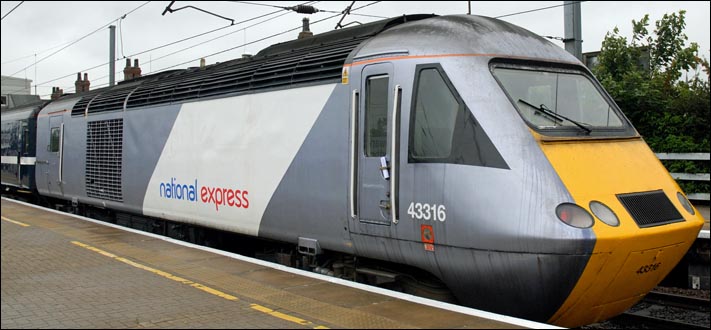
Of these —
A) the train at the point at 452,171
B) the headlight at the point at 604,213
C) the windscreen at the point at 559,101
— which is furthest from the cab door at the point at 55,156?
the headlight at the point at 604,213

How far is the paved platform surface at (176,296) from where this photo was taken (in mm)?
5070

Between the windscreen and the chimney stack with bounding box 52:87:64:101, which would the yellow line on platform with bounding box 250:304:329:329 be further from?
the chimney stack with bounding box 52:87:64:101

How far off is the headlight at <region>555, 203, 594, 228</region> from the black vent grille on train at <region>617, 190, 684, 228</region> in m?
0.49

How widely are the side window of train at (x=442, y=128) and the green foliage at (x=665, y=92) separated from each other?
8.74 meters

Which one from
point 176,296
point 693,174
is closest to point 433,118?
point 176,296

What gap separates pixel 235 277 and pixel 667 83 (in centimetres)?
1074

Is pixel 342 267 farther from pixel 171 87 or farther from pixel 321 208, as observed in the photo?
pixel 171 87

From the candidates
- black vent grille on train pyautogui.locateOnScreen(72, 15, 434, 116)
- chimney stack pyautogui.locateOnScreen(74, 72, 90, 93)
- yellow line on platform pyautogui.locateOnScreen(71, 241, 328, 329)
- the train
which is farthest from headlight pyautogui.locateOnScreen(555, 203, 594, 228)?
chimney stack pyautogui.locateOnScreen(74, 72, 90, 93)

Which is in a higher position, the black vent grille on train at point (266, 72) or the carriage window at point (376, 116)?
the black vent grille on train at point (266, 72)

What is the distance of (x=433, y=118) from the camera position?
5652 millimetres

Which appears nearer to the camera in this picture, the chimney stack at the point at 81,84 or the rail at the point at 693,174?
the rail at the point at 693,174

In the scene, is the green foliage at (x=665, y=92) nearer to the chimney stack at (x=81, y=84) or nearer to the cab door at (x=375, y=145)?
the cab door at (x=375, y=145)

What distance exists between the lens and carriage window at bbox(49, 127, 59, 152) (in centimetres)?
1425

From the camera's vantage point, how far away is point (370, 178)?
6.06 m
